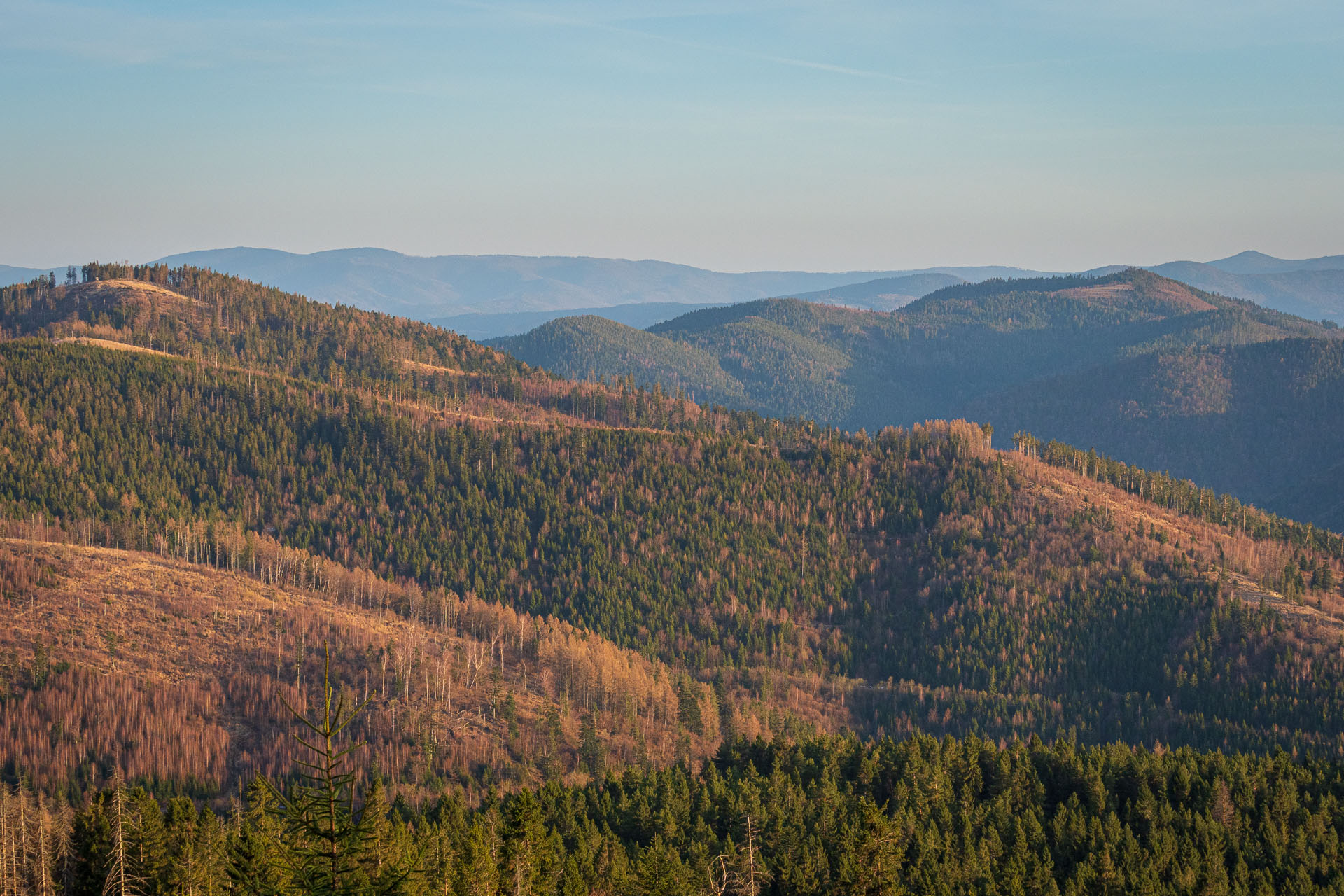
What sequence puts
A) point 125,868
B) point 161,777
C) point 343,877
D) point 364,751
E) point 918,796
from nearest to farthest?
point 343,877
point 125,868
point 918,796
point 161,777
point 364,751

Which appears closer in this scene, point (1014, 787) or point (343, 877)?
point (343, 877)

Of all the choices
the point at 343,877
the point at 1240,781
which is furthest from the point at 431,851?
the point at 1240,781

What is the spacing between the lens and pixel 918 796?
146 metres

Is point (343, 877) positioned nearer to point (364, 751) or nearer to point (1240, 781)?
point (1240, 781)

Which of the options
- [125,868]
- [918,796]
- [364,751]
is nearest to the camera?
[125,868]

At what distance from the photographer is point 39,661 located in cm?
19688

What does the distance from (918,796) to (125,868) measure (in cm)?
8596

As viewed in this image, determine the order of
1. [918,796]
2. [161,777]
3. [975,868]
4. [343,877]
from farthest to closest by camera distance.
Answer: [161,777] → [918,796] → [975,868] → [343,877]

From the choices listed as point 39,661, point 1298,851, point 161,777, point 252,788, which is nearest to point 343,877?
point 252,788

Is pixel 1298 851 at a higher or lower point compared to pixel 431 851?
lower

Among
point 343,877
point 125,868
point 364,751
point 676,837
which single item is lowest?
point 364,751

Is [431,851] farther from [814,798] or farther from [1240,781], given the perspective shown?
[1240,781]

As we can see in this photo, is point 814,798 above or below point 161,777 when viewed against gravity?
above

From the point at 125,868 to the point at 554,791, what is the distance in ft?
210
